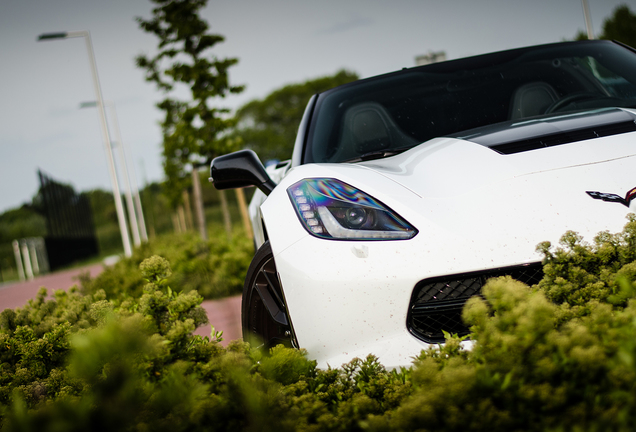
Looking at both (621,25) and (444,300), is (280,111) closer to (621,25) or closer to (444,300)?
(621,25)

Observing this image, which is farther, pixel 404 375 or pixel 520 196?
pixel 520 196

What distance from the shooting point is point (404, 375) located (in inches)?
71.6

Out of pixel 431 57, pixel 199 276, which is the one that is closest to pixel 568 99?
pixel 431 57

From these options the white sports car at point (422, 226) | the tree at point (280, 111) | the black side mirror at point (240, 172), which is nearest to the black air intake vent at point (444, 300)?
the white sports car at point (422, 226)

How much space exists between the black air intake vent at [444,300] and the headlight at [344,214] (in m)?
0.20

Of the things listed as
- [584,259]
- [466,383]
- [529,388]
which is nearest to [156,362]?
[466,383]

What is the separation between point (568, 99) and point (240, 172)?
2.03 meters

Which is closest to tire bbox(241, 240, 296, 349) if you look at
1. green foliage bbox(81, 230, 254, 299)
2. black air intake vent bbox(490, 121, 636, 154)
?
black air intake vent bbox(490, 121, 636, 154)

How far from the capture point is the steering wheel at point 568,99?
3.32 metres

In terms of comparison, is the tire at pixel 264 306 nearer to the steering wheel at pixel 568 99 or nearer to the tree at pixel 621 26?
the steering wheel at pixel 568 99

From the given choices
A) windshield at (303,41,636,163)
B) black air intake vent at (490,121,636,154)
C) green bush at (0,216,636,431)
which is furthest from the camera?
windshield at (303,41,636,163)

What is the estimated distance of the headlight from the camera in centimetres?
197

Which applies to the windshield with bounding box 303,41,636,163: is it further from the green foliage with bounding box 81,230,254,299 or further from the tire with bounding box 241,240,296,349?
the green foliage with bounding box 81,230,254,299

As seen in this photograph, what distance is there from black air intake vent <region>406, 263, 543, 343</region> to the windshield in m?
1.39
